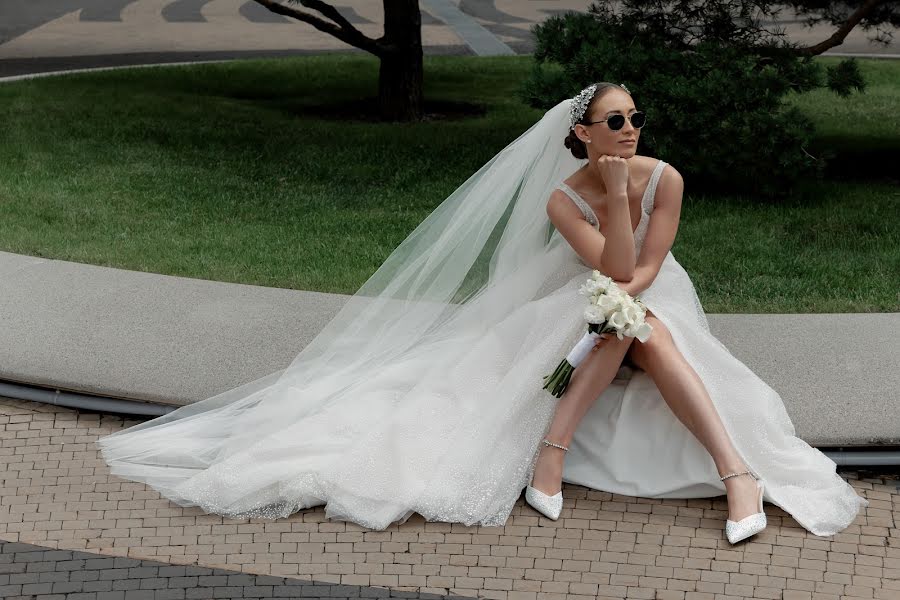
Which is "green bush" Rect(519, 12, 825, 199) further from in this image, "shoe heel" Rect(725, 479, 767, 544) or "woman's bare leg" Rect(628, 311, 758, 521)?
"shoe heel" Rect(725, 479, 767, 544)

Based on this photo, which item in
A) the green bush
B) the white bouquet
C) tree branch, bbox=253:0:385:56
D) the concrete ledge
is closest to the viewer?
the white bouquet

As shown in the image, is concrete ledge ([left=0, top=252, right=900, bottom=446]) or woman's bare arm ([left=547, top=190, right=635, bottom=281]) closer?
woman's bare arm ([left=547, top=190, right=635, bottom=281])

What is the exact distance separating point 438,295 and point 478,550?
124 centimetres

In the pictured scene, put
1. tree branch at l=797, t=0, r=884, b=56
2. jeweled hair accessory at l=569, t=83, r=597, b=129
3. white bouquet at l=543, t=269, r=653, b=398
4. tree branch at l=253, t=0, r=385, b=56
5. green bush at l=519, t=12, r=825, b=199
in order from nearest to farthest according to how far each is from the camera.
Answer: white bouquet at l=543, t=269, r=653, b=398 < jeweled hair accessory at l=569, t=83, r=597, b=129 < green bush at l=519, t=12, r=825, b=199 < tree branch at l=797, t=0, r=884, b=56 < tree branch at l=253, t=0, r=385, b=56

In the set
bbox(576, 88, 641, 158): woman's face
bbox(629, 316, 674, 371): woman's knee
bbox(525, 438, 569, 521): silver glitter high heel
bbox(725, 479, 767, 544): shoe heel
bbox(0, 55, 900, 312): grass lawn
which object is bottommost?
bbox(0, 55, 900, 312): grass lawn

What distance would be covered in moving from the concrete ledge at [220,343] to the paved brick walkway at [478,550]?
2.00 feet

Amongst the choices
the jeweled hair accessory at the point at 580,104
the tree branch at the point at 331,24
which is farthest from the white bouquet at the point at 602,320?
the tree branch at the point at 331,24

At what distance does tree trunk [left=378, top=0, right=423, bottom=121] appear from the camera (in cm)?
1112

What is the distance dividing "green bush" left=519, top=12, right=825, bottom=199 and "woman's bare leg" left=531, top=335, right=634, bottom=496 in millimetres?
3980

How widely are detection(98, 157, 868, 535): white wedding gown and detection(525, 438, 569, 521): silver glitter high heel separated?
0.06 metres

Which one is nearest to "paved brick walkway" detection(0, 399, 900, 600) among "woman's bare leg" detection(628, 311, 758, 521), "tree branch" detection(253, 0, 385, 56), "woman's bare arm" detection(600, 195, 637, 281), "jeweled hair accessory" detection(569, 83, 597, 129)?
"woman's bare leg" detection(628, 311, 758, 521)

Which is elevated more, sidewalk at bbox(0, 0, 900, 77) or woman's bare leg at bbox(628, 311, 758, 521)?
woman's bare leg at bbox(628, 311, 758, 521)

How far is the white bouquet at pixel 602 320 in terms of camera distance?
13.3ft

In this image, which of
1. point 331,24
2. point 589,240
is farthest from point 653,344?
point 331,24
